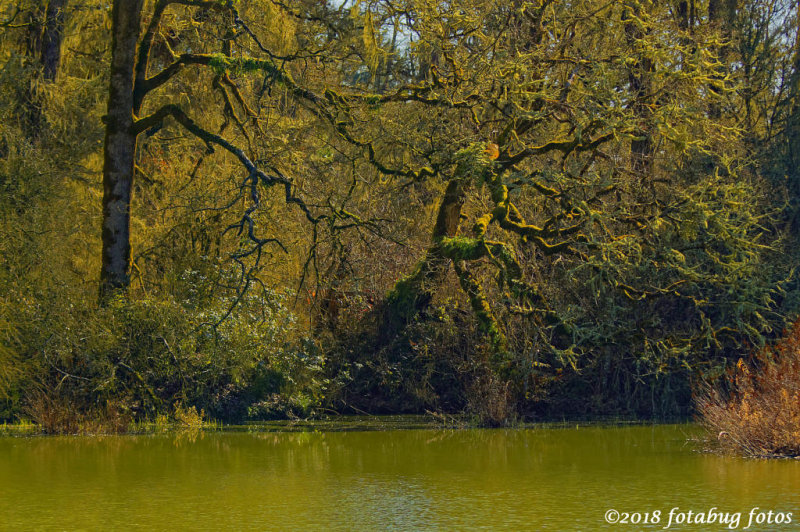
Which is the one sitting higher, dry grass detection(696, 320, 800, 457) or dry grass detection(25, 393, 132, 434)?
dry grass detection(696, 320, 800, 457)

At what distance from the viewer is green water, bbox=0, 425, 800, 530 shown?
8.35m

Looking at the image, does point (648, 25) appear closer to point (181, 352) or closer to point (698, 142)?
point (698, 142)

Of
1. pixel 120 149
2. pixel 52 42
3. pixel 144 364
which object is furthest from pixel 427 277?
pixel 52 42

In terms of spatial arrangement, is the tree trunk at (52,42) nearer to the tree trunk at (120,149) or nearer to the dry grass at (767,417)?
the tree trunk at (120,149)

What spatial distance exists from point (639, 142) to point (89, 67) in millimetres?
10091

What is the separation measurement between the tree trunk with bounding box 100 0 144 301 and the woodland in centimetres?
4

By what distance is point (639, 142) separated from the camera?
18.2 meters

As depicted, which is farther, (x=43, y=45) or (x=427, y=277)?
(x=43, y=45)

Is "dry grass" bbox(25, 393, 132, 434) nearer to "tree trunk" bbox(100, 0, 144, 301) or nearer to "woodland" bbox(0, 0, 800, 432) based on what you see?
"woodland" bbox(0, 0, 800, 432)

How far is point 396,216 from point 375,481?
8264 mm

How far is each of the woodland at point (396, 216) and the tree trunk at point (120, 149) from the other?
0.12 feet

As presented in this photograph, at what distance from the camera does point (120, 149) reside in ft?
55.7

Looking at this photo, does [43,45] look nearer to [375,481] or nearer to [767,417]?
[375,481]

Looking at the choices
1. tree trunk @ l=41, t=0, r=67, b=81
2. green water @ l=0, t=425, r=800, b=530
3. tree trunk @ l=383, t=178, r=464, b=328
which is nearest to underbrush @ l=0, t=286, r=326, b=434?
green water @ l=0, t=425, r=800, b=530
